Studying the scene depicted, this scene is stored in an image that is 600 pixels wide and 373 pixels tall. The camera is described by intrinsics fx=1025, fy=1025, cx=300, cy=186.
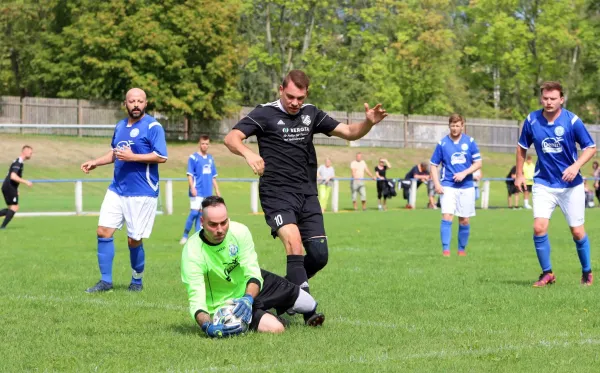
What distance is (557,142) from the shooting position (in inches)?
440

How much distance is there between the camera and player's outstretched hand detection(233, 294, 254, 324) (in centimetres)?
788

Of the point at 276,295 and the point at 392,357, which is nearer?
the point at 392,357

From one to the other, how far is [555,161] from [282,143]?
11.8 ft

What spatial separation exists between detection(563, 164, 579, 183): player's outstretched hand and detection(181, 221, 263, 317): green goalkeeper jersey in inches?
167

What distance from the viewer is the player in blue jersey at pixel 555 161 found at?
1105cm

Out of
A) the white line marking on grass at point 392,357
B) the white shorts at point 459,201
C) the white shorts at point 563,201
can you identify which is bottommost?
the white line marking on grass at point 392,357

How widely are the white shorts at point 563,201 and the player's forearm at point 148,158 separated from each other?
4.19 meters

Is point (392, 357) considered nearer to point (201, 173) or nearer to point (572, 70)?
point (201, 173)

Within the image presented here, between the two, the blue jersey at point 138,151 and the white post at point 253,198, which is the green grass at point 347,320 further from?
the white post at point 253,198

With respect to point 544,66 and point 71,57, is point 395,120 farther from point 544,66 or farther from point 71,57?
point 71,57

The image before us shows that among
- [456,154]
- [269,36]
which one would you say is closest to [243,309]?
[456,154]

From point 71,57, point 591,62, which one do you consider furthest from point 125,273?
point 591,62

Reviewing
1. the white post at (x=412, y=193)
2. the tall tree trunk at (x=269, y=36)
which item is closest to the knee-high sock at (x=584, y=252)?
the white post at (x=412, y=193)

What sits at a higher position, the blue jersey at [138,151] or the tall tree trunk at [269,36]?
the tall tree trunk at [269,36]
